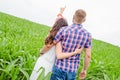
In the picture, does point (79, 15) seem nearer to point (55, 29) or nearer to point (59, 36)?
point (59, 36)

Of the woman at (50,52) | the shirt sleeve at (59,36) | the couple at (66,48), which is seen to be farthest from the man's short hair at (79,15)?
the woman at (50,52)

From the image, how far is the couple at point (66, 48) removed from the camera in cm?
541

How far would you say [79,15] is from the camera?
5.29 meters

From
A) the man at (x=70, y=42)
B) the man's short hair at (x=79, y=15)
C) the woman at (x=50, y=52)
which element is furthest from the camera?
the woman at (x=50, y=52)

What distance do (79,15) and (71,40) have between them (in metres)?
0.40

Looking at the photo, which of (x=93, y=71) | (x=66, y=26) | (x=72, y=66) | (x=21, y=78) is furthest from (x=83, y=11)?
(x=93, y=71)

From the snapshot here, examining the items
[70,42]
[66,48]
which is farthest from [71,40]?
[66,48]

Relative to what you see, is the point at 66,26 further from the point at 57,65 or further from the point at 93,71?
the point at 93,71

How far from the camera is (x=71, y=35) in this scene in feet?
17.8

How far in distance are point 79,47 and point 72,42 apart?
0.51 feet

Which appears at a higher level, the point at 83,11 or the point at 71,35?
the point at 83,11

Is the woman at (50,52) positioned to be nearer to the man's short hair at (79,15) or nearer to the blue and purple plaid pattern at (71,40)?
the blue and purple plaid pattern at (71,40)

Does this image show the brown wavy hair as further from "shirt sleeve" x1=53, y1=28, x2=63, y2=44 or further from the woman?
"shirt sleeve" x1=53, y1=28, x2=63, y2=44

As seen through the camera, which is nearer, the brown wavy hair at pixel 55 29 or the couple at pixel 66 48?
the couple at pixel 66 48
